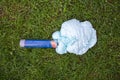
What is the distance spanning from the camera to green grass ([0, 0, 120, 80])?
3184mm

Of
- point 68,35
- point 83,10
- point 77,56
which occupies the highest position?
point 83,10

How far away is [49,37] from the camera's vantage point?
3.21m

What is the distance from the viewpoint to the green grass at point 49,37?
125 inches

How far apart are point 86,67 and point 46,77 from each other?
1.35 ft

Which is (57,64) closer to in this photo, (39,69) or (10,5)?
(39,69)

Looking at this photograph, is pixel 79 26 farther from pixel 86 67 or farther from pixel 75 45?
pixel 86 67

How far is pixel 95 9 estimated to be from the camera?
3.26m

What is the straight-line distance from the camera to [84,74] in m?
3.25

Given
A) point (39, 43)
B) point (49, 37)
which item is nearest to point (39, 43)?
point (39, 43)

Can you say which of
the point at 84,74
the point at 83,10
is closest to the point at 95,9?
the point at 83,10

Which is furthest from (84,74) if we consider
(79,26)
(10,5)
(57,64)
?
(10,5)

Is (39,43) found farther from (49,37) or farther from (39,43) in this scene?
(49,37)

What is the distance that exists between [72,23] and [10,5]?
64 centimetres

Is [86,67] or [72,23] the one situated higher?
[72,23]
